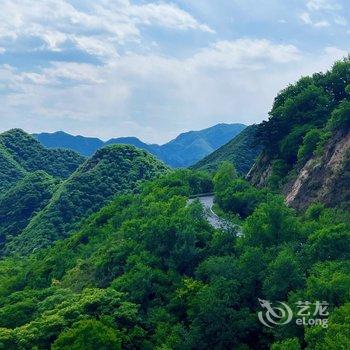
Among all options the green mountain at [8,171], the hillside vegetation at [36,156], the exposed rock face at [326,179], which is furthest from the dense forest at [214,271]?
the hillside vegetation at [36,156]

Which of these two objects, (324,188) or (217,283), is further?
(324,188)

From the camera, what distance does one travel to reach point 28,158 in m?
142

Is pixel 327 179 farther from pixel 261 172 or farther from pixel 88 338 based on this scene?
pixel 88 338

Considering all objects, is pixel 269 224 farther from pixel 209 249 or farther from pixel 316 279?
pixel 316 279

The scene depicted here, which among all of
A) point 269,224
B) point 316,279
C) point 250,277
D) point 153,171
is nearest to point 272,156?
point 269,224

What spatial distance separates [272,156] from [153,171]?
4298 cm

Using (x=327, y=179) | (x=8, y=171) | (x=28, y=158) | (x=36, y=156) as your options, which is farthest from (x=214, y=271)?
(x=36, y=156)

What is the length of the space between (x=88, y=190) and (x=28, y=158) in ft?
183

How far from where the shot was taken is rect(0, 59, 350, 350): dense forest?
29250 mm

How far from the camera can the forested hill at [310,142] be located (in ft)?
148

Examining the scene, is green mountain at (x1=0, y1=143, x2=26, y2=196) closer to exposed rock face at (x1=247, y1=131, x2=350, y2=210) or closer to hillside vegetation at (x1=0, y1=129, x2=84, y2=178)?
hillside vegetation at (x1=0, y1=129, x2=84, y2=178)

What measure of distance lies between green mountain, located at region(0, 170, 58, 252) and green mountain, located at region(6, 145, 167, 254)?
8.03m

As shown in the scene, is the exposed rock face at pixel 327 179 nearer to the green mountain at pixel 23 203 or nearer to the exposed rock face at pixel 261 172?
the exposed rock face at pixel 261 172

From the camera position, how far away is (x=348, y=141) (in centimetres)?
4553
